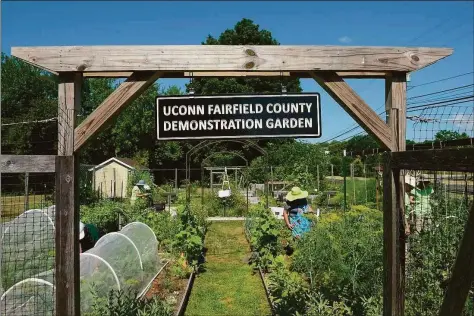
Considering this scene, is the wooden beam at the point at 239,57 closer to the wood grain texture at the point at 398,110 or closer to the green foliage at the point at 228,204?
the wood grain texture at the point at 398,110

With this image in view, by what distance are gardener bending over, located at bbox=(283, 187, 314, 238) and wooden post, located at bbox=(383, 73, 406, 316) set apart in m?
5.41

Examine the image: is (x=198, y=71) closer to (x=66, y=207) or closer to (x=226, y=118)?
(x=226, y=118)

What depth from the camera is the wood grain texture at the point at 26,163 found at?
3.33m

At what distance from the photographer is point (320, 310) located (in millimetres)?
5008

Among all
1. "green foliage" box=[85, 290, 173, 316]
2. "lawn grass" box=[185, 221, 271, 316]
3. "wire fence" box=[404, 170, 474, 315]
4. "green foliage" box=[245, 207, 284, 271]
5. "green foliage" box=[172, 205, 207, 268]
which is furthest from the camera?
"green foliage" box=[245, 207, 284, 271]

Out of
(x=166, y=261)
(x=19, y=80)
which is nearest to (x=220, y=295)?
(x=166, y=261)

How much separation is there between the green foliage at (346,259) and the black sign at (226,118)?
2846 mm

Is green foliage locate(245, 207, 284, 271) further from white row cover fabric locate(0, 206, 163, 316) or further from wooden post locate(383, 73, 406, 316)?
wooden post locate(383, 73, 406, 316)

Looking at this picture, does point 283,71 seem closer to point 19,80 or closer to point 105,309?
point 105,309

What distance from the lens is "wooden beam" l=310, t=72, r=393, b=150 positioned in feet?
11.5

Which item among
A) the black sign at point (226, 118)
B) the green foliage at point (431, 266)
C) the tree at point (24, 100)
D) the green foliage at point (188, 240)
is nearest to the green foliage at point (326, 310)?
the green foliage at point (431, 266)

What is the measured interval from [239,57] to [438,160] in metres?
1.73

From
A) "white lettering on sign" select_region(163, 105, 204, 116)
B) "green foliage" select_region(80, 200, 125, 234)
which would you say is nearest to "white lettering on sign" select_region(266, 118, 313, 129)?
"white lettering on sign" select_region(163, 105, 204, 116)

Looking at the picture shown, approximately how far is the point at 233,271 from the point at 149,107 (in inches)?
1486
